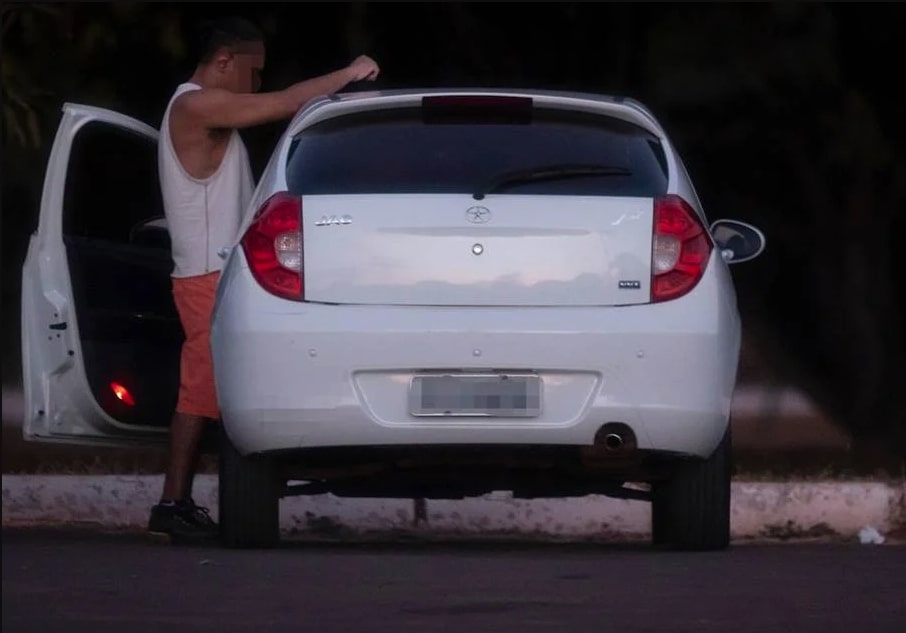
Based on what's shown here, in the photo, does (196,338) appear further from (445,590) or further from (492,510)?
(445,590)

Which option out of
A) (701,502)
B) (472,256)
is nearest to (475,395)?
(472,256)

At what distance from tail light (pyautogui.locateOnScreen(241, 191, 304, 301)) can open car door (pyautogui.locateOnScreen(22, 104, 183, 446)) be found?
42.2 inches

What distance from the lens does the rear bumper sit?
634 centimetres

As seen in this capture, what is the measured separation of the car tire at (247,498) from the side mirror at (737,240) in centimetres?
157

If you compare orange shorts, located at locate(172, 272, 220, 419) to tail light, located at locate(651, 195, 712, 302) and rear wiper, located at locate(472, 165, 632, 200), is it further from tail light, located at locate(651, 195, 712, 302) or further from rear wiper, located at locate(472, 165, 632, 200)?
tail light, located at locate(651, 195, 712, 302)

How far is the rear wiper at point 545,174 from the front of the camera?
6.59 meters

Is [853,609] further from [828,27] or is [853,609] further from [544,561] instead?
[828,27]

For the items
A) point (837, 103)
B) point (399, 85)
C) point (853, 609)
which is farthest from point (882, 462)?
point (853, 609)

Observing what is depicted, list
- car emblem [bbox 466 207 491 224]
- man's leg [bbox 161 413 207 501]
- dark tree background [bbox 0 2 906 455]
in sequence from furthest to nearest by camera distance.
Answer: dark tree background [bbox 0 2 906 455] < man's leg [bbox 161 413 207 501] < car emblem [bbox 466 207 491 224]

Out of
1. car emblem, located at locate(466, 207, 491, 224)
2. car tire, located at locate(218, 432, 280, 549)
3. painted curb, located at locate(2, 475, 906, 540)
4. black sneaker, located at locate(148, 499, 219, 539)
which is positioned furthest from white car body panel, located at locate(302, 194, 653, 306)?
painted curb, located at locate(2, 475, 906, 540)

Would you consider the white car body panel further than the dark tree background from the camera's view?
No

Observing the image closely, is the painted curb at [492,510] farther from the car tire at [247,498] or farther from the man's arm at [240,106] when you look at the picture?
the man's arm at [240,106]

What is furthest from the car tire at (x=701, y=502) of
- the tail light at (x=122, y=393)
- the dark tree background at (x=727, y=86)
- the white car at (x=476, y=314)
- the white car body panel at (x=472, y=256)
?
the dark tree background at (x=727, y=86)

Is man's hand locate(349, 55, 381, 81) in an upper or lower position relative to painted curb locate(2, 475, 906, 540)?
upper
